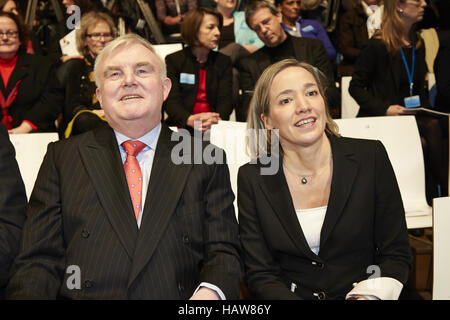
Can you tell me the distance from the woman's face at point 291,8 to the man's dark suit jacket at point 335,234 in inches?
144

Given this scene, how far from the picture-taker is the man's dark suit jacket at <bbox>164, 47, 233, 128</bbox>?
447 centimetres

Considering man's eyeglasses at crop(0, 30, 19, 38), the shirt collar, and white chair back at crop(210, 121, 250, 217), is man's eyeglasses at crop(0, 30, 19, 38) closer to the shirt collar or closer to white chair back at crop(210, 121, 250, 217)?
white chair back at crop(210, 121, 250, 217)

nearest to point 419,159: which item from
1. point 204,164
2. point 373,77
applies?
point 373,77

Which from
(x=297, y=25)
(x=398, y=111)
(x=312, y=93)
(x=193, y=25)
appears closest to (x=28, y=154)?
(x=312, y=93)

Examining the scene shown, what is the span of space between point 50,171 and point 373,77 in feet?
10.5

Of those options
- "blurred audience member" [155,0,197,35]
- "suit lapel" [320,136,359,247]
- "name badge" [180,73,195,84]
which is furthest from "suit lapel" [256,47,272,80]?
"suit lapel" [320,136,359,247]

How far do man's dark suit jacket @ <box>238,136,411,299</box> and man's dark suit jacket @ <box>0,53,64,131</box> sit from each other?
2.69m

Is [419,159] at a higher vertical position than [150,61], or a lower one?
lower

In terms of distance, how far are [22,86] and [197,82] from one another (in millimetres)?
1475

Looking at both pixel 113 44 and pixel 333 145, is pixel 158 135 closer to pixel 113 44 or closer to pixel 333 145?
pixel 113 44

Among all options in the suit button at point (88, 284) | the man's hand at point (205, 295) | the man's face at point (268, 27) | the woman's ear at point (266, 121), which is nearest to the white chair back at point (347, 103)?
the man's face at point (268, 27)

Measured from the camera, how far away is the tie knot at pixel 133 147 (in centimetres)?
208

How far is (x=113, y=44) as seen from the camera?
2131mm

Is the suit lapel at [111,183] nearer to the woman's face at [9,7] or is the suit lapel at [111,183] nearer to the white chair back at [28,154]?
the white chair back at [28,154]
